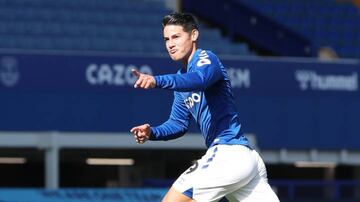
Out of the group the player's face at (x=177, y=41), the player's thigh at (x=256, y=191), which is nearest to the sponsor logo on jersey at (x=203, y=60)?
the player's face at (x=177, y=41)

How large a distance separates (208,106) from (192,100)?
0.12 m

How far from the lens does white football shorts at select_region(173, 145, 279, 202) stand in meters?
6.81

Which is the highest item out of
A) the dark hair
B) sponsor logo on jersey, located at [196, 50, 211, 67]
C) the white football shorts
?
the dark hair

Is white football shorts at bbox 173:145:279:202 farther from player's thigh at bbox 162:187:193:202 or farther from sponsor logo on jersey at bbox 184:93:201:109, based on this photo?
sponsor logo on jersey at bbox 184:93:201:109

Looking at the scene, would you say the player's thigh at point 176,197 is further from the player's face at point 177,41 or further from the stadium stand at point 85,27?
the stadium stand at point 85,27

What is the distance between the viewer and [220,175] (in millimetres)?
6812

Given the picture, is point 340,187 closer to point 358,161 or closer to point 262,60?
point 358,161

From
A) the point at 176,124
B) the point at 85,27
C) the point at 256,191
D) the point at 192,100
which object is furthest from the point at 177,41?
the point at 85,27

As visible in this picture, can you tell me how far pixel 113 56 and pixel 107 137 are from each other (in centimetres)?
116

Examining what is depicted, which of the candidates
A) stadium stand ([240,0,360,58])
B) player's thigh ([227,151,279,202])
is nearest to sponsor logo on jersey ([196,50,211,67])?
player's thigh ([227,151,279,202])

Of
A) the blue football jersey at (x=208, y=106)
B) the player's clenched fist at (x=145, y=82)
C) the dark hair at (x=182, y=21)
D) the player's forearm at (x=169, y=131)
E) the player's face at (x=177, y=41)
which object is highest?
the dark hair at (x=182, y=21)

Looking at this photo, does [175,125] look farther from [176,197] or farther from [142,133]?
[176,197]

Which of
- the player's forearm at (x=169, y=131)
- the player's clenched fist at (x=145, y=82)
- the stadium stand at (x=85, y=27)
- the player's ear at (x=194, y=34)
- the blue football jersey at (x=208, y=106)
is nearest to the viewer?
the player's clenched fist at (x=145, y=82)

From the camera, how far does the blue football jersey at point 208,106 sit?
6.64m
